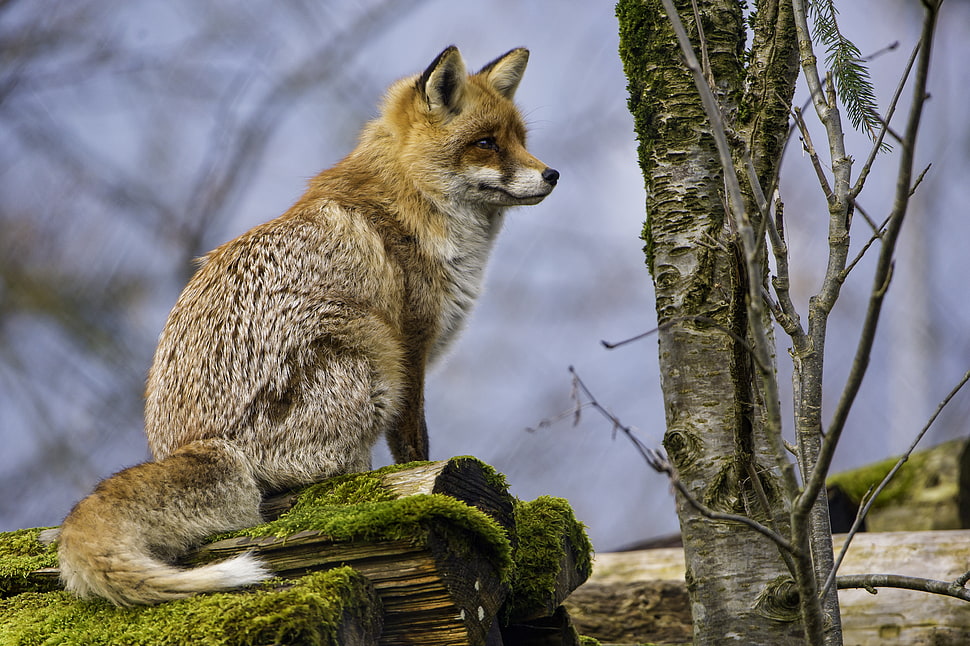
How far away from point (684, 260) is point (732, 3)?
1.04 metres

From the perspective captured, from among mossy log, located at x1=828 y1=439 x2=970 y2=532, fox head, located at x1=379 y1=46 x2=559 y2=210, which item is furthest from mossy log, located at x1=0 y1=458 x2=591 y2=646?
mossy log, located at x1=828 y1=439 x2=970 y2=532

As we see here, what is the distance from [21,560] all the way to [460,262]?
217cm

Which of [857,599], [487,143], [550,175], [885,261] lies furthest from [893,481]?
[885,261]

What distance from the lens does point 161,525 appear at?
8.57 feet

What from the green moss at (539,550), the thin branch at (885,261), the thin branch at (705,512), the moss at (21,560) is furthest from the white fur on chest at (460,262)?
the thin branch at (885,261)

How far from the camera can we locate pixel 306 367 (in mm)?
3180

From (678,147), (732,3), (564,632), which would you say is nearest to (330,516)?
(564,632)

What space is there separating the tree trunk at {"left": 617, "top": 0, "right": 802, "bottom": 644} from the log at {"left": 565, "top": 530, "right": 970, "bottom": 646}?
1.31m

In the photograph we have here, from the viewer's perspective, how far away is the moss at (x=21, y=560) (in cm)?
281

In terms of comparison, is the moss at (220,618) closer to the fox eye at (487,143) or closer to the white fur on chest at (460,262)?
the white fur on chest at (460,262)

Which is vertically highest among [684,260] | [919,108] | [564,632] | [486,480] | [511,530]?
[684,260]

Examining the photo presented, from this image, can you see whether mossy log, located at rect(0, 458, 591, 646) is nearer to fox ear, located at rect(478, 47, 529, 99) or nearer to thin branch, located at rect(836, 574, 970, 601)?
thin branch, located at rect(836, 574, 970, 601)

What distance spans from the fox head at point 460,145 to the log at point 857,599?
2.21m

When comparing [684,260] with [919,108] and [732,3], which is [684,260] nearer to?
[732,3]
